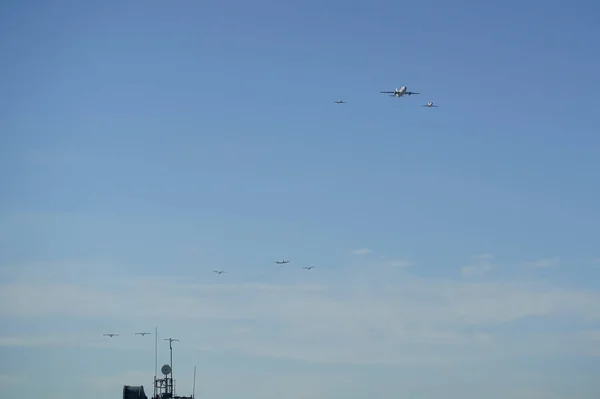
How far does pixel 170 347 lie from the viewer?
568 ft

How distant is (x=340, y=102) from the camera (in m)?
192

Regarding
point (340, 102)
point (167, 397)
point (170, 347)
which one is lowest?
point (167, 397)

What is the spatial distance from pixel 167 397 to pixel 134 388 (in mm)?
9523

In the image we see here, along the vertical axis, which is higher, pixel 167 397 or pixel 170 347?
pixel 170 347

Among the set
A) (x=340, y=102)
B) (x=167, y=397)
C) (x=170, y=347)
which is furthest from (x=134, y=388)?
(x=340, y=102)

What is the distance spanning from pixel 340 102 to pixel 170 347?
61.9 meters

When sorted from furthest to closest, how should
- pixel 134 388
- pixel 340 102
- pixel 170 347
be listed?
A: pixel 340 102
pixel 170 347
pixel 134 388

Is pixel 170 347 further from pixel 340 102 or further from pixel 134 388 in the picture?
pixel 340 102

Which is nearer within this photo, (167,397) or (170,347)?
(167,397)

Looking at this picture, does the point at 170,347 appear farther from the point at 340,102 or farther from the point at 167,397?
the point at 340,102

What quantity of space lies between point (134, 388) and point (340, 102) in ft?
248

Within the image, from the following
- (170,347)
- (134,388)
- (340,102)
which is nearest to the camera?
(134,388)

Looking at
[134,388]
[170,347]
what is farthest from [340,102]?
[134,388]

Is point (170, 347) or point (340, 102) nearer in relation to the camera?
point (170, 347)
